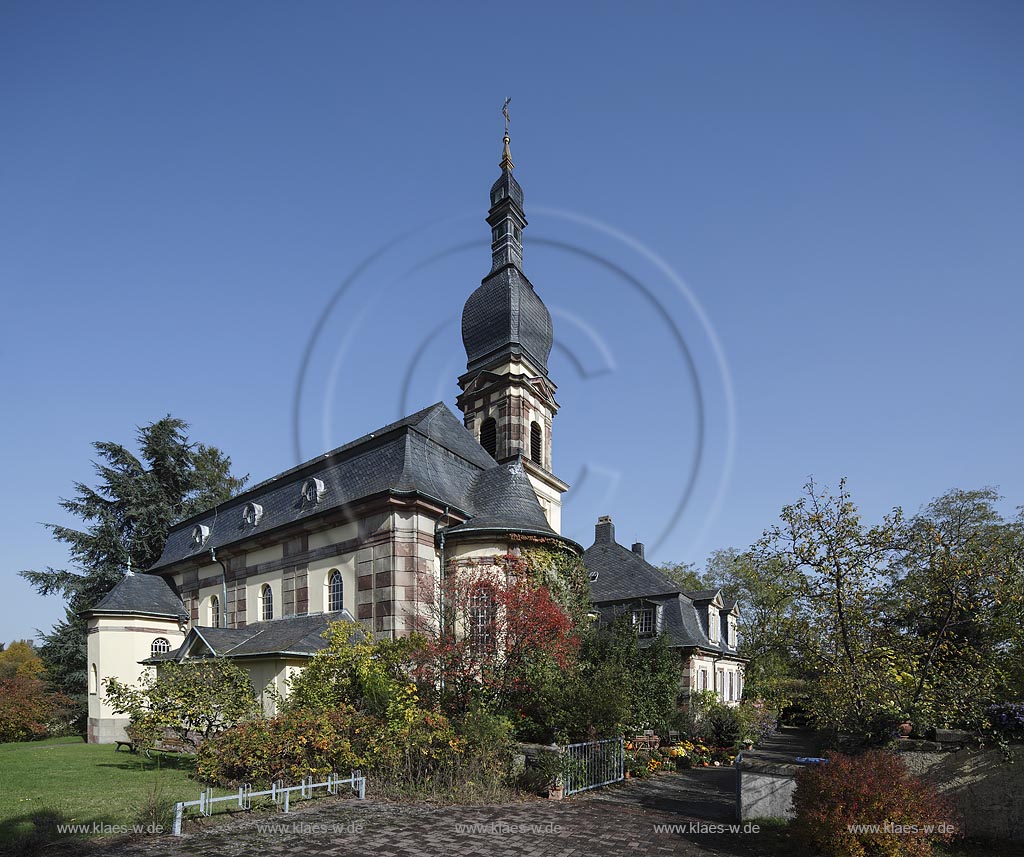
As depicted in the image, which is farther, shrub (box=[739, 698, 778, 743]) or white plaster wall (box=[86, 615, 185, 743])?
white plaster wall (box=[86, 615, 185, 743])

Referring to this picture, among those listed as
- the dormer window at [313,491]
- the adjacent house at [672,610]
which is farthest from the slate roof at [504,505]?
the adjacent house at [672,610]

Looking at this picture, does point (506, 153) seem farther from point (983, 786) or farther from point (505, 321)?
point (983, 786)

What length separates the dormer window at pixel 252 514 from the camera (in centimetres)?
2802

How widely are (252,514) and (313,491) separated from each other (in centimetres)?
495

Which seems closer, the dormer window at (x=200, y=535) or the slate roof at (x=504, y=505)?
the slate roof at (x=504, y=505)

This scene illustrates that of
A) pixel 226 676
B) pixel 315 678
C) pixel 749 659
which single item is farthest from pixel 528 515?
pixel 749 659

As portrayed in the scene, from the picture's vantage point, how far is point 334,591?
75.9 ft

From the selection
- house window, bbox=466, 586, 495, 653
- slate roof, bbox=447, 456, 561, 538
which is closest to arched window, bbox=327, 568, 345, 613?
slate roof, bbox=447, 456, 561, 538

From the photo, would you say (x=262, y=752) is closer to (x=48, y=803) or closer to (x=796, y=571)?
(x=48, y=803)

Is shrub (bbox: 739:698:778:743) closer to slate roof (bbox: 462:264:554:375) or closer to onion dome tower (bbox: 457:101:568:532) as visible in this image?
onion dome tower (bbox: 457:101:568:532)

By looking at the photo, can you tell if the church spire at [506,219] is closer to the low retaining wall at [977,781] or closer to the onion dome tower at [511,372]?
the onion dome tower at [511,372]

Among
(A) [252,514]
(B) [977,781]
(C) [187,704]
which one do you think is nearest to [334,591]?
(C) [187,704]

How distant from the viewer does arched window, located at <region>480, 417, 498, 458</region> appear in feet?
105

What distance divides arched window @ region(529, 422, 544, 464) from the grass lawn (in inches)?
764
